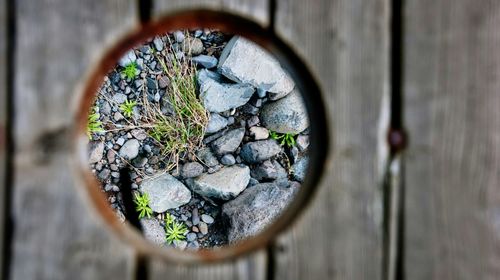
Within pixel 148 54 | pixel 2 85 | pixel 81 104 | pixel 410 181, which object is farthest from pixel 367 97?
pixel 148 54

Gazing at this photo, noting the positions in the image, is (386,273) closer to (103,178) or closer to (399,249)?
(399,249)

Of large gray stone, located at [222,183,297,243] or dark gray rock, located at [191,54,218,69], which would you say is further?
dark gray rock, located at [191,54,218,69]

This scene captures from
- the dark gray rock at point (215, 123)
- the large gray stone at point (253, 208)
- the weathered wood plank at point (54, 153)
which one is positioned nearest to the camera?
the weathered wood plank at point (54, 153)

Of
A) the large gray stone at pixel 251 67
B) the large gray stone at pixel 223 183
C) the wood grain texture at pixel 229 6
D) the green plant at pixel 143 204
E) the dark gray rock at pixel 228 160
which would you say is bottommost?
the green plant at pixel 143 204

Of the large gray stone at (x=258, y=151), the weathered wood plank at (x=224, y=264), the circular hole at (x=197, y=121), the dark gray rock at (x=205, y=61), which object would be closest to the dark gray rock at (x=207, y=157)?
the circular hole at (x=197, y=121)

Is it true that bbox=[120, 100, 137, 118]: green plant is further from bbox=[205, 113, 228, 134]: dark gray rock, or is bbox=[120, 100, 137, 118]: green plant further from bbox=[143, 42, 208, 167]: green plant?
bbox=[205, 113, 228, 134]: dark gray rock

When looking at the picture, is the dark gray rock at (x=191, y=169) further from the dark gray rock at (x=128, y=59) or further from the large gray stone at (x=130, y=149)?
the dark gray rock at (x=128, y=59)

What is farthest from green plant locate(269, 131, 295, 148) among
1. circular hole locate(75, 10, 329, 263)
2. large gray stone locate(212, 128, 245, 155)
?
large gray stone locate(212, 128, 245, 155)

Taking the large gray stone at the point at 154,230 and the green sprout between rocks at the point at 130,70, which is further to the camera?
the green sprout between rocks at the point at 130,70
